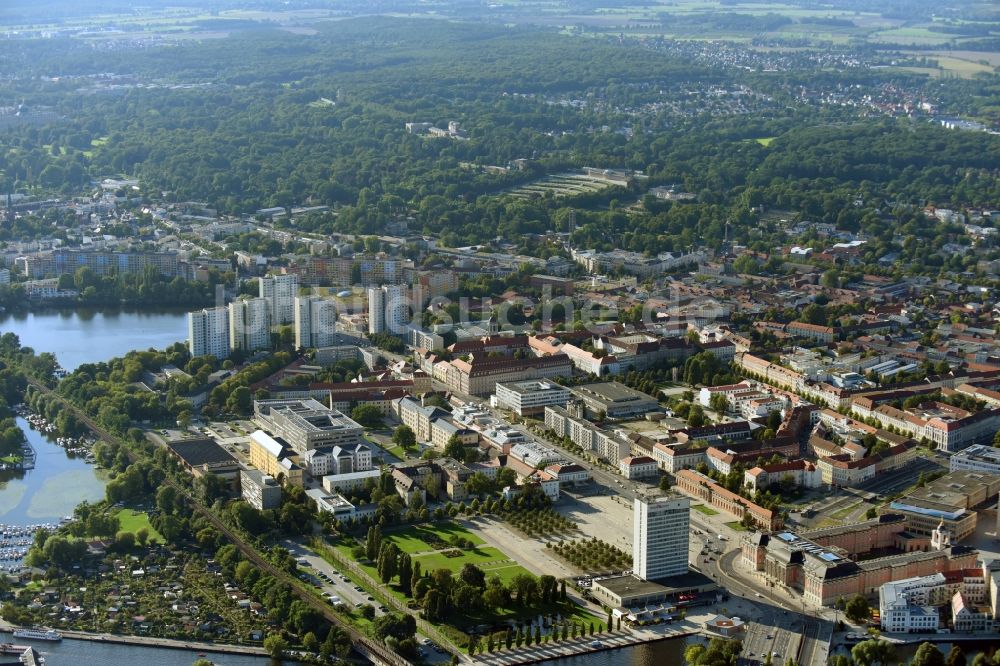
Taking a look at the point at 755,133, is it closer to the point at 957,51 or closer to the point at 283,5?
the point at 957,51

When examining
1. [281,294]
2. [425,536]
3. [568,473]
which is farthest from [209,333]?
[425,536]

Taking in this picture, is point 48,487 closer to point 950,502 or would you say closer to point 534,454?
point 534,454

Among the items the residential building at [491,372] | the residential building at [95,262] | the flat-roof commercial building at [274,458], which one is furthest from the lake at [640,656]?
the residential building at [95,262]

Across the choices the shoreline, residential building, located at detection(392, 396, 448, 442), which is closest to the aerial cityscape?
the shoreline

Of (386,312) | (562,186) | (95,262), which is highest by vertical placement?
(386,312)

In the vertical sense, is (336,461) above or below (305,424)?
below

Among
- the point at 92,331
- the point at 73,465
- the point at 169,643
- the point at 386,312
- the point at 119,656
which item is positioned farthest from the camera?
the point at 92,331

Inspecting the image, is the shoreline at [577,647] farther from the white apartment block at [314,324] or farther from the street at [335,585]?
the white apartment block at [314,324]

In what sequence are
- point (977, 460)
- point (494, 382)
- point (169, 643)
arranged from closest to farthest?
point (169, 643) → point (977, 460) → point (494, 382)
